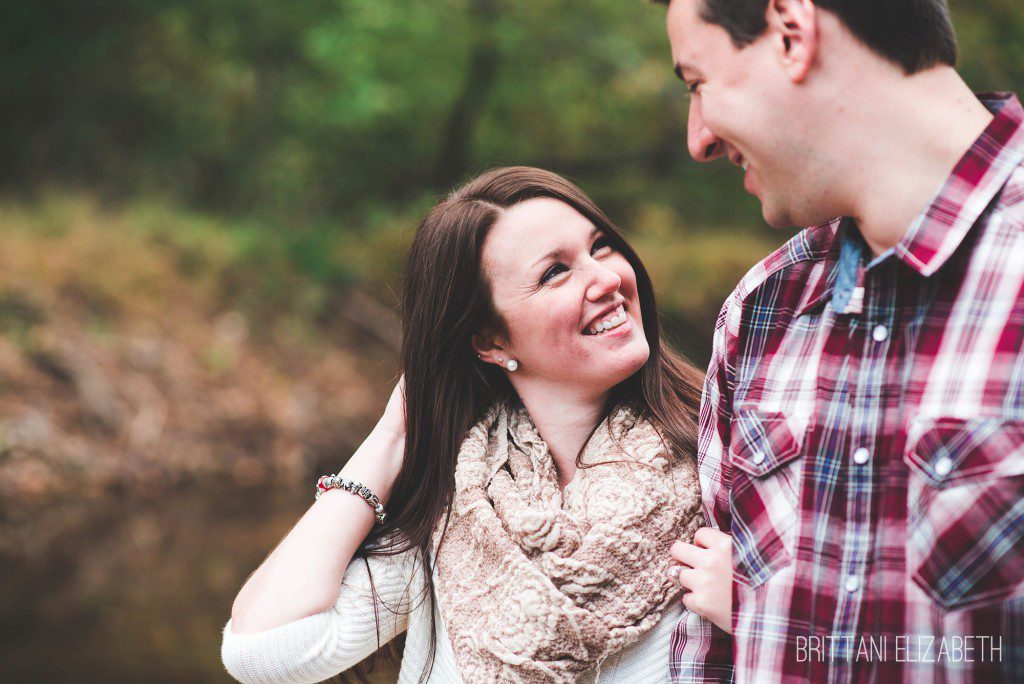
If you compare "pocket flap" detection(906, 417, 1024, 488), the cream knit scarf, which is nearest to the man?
"pocket flap" detection(906, 417, 1024, 488)

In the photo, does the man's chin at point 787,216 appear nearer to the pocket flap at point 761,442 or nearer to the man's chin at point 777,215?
the man's chin at point 777,215

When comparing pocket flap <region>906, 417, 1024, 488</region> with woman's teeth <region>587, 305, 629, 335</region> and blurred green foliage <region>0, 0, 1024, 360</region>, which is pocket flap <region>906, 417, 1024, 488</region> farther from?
blurred green foliage <region>0, 0, 1024, 360</region>

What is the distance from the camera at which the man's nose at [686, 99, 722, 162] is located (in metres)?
1.46

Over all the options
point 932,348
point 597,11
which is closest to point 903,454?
point 932,348

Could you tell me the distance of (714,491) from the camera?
66.1 inches

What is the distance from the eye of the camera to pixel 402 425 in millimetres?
2160

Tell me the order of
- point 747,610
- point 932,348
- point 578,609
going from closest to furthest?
1. point 932,348
2. point 747,610
3. point 578,609

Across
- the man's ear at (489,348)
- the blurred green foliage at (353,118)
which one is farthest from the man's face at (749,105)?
the blurred green foliage at (353,118)

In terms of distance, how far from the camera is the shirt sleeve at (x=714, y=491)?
1.61m

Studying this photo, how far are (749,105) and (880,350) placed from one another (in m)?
0.40

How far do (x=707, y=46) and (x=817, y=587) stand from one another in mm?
797

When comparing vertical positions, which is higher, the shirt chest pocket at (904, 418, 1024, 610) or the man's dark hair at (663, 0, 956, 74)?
the man's dark hair at (663, 0, 956, 74)

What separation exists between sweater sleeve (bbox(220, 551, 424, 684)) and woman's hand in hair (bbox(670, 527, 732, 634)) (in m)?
0.65

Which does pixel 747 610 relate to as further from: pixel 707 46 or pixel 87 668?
pixel 87 668
